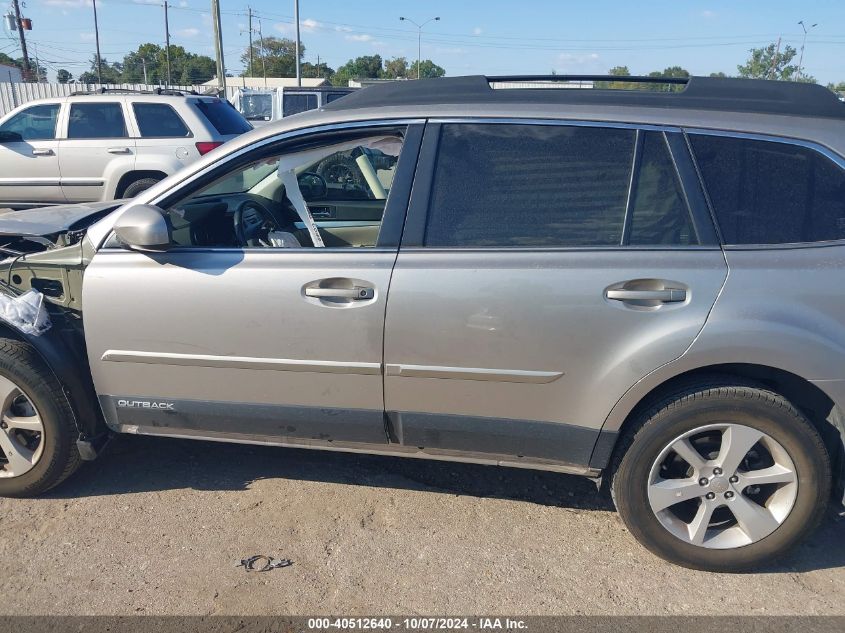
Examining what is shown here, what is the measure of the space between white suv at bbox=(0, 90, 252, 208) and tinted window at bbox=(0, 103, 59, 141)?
1cm

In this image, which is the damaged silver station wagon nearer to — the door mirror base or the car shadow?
the door mirror base

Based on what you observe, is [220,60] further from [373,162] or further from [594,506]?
[594,506]

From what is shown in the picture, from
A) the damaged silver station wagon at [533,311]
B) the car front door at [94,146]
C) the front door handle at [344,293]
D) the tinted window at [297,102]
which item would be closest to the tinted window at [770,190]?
the damaged silver station wagon at [533,311]

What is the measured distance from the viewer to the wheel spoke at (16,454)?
3.11 m

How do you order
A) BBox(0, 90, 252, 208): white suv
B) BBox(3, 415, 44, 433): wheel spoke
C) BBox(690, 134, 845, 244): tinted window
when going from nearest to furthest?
BBox(690, 134, 845, 244): tinted window
BBox(3, 415, 44, 433): wheel spoke
BBox(0, 90, 252, 208): white suv

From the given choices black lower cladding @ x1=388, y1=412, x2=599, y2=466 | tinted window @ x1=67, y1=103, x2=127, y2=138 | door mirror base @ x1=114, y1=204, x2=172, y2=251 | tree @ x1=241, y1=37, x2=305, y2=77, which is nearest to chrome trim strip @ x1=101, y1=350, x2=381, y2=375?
black lower cladding @ x1=388, y1=412, x2=599, y2=466

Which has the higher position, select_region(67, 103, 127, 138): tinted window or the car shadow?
select_region(67, 103, 127, 138): tinted window

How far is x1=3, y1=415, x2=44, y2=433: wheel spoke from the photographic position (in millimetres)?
3081

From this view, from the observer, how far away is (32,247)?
3621 millimetres

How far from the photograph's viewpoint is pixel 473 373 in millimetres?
2689

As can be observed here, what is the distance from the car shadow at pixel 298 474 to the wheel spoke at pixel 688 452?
Answer: 2.31 ft

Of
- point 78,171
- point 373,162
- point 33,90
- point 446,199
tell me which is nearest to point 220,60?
point 33,90

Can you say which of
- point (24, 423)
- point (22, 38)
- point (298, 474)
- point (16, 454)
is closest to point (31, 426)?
point (24, 423)

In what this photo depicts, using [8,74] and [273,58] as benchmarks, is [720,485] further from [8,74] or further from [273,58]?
[273,58]
